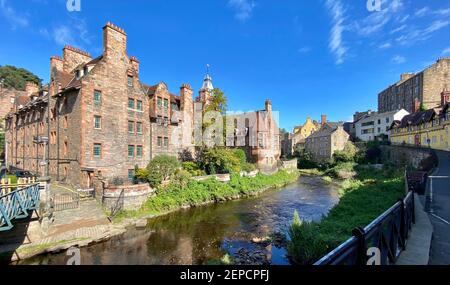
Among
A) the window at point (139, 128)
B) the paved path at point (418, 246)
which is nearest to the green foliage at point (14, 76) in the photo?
the window at point (139, 128)

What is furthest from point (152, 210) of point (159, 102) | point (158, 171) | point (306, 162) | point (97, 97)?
point (306, 162)

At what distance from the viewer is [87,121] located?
2123 centimetres

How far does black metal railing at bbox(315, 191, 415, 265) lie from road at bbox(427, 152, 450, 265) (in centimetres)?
70

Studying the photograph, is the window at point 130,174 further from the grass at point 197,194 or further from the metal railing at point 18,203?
the metal railing at point 18,203

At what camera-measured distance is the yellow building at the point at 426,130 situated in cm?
3234

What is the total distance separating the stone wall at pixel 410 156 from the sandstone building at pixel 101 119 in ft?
98.7

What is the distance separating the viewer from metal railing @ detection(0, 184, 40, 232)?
9.57 meters

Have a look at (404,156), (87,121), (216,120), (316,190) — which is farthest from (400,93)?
(87,121)

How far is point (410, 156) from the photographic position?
3538 cm

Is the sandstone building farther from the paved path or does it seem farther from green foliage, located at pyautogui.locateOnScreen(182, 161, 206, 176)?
the paved path

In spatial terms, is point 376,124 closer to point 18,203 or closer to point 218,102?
point 218,102

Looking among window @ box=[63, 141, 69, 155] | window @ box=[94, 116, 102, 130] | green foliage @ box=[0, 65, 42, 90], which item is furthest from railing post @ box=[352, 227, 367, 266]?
green foliage @ box=[0, 65, 42, 90]

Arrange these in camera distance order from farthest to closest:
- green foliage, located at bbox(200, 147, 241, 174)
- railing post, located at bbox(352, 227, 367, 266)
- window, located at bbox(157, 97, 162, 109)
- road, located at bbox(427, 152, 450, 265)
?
green foliage, located at bbox(200, 147, 241, 174) → window, located at bbox(157, 97, 162, 109) → road, located at bbox(427, 152, 450, 265) → railing post, located at bbox(352, 227, 367, 266)
